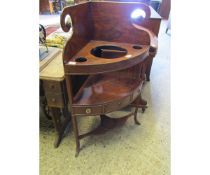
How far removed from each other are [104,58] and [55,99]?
0.45 m

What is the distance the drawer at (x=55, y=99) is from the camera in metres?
1.17

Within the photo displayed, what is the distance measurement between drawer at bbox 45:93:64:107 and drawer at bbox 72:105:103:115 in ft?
0.46

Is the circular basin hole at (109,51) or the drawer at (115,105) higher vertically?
the circular basin hole at (109,51)

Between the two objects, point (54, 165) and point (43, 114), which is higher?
point (43, 114)

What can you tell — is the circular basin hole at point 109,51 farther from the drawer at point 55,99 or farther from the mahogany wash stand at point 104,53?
the drawer at point 55,99

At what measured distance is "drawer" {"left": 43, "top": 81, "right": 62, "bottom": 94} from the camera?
1113 mm

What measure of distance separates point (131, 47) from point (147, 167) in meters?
0.89

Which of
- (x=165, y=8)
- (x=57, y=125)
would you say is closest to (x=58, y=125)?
(x=57, y=125)

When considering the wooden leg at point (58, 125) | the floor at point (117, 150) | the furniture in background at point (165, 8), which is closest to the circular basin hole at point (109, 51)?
the wooden leg at point (58, 125)

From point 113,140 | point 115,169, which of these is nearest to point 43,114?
point 113,140

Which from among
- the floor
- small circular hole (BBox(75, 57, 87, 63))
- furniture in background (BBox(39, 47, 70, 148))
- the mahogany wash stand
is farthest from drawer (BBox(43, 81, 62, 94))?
the floor

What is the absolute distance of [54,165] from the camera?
4.11 ft

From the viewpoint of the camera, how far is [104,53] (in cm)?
130

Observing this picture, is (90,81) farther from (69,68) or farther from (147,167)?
(147,167)
